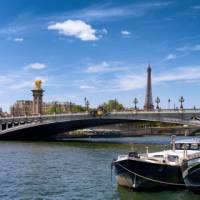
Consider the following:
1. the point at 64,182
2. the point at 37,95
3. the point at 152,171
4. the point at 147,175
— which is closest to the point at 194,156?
the point at 152,171

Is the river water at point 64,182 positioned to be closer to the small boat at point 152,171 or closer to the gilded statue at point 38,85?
the small boat at point 152,171

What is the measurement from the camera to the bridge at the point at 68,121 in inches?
2899

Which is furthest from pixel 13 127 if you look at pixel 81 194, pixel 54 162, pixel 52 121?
pixel 81 194

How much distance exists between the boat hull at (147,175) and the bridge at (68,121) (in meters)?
41.9

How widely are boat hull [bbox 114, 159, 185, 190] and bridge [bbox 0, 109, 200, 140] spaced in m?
41.9

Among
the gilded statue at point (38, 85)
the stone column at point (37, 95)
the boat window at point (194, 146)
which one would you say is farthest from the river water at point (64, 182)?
the stone column at point (37, 95)

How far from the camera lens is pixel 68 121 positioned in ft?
289

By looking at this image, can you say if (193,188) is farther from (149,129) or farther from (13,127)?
(149,129)

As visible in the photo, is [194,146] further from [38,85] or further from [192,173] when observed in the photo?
[38,85]

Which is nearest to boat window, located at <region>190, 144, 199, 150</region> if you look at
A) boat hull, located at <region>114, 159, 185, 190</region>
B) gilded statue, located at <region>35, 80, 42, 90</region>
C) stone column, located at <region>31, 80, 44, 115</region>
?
boat hull, located at <region>114, 159, 185, 190</region>

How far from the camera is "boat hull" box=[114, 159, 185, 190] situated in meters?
29.4

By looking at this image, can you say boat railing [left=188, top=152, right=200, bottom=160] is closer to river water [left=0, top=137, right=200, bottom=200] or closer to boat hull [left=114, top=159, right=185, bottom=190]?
boat hull [left=114, top=159, right=185, bottom=190]

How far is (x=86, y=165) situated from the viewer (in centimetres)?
4484

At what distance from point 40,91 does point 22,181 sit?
14385 cm
